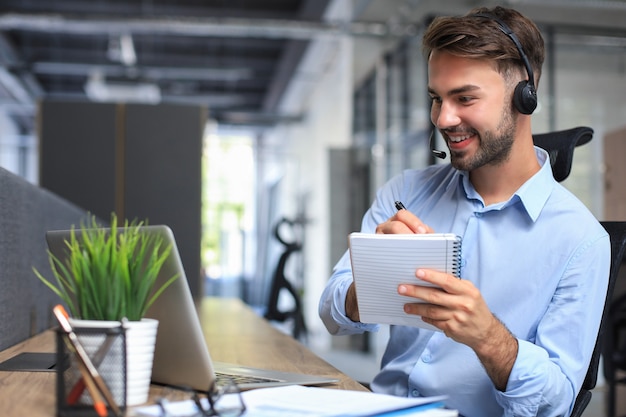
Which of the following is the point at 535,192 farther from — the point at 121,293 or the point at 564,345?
the point at 121,293

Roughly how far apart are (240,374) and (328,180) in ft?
23.0

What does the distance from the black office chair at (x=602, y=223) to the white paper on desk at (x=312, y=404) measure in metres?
0.52

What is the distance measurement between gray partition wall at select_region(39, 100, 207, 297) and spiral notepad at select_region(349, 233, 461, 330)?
9.14 feet

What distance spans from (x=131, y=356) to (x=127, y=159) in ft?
9.99

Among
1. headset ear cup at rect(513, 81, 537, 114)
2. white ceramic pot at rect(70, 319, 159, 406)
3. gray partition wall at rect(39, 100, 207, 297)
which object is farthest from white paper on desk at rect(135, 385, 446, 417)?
gray partition wall at rect(39, 100, 207, 297)

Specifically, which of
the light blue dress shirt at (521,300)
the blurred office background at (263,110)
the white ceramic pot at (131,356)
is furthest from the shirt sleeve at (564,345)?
the blurred office background at (263,110)

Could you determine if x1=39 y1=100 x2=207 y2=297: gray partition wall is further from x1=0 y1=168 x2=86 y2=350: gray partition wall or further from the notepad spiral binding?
the notepad spiral binding

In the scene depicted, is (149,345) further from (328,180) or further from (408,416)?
(328,180)

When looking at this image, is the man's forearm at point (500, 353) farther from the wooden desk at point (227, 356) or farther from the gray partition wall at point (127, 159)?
the gray partition wall at point (127, 159)

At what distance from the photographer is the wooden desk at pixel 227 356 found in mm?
978

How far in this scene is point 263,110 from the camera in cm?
1259

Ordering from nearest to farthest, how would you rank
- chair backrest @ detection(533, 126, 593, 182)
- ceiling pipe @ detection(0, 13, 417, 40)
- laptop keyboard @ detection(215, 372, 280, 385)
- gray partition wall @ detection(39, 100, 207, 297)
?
laptop keyboard @ detection(215, 372, 280, 385), chair backrest @ detection(533, 126, 593, 182), gray partition wall @ detection(39, 100, 207, 297), ceiling pipe @ detection(0, 13, 417, 40)

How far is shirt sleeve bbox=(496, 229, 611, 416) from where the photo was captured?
1171 millimetres

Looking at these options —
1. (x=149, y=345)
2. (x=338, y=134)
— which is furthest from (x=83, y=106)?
(x=338, y=134)
